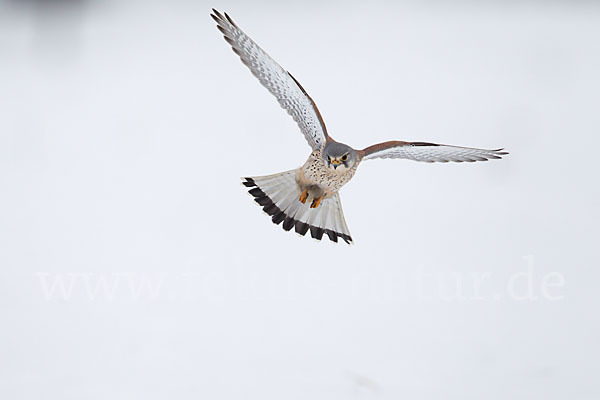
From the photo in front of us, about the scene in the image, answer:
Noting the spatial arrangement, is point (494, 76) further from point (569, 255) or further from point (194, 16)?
point (194, 16)

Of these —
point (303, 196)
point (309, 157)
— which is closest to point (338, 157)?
point (309, 157)

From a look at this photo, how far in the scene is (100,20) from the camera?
15.2 ft

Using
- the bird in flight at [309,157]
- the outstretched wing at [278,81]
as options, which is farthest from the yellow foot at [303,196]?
the outstretched wing at [278,81]

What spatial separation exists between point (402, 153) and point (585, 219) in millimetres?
1395

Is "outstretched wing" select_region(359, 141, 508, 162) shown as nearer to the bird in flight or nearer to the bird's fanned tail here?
the bird in flight

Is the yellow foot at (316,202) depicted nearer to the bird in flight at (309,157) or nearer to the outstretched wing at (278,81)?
the bird in flight at (309,157)

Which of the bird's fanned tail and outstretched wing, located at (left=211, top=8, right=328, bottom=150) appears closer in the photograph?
outstretched wing, located at (left=211, top=8, right=328, bottom=150)

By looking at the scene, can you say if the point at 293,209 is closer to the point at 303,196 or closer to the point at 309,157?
the point at 303,196

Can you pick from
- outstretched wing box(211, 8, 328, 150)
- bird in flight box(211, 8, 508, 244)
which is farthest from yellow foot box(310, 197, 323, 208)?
outstretched wing box(211, 8, 328, 150)

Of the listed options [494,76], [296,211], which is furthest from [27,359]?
[494,76]

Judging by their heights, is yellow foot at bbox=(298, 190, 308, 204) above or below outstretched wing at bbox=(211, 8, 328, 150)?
below

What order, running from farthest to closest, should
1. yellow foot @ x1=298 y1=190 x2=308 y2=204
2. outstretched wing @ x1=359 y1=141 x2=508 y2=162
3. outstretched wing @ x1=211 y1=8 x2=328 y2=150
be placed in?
yellow foot @ x1=298 y1=190 x2=308 y2=204
outstretched wing @ x1=359 y1=141 x2=508 y2=162
outstretched wing @ x1=211 y1=8 x2=328 y2=150

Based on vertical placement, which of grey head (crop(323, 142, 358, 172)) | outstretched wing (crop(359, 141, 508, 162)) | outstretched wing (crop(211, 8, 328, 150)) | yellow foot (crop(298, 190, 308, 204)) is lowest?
yellow foot (crop(298, 190, 308, 204))

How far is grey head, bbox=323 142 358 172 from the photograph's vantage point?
187 centimetres
